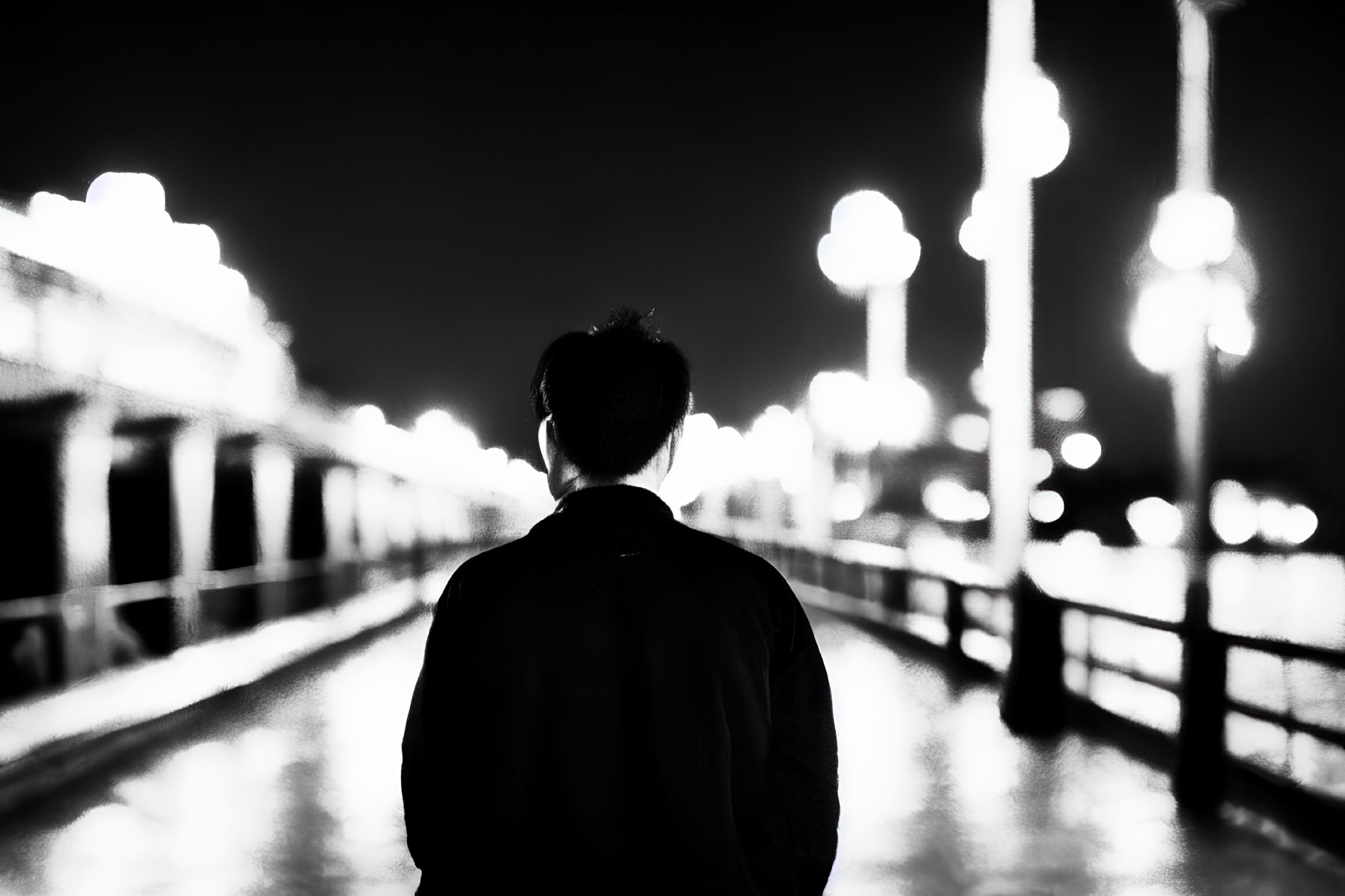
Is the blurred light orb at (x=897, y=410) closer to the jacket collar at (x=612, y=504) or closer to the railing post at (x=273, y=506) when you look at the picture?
the railing post at (x=273, y=506)

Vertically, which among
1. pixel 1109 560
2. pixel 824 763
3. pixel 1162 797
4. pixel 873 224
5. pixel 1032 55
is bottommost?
pixel 1109 560

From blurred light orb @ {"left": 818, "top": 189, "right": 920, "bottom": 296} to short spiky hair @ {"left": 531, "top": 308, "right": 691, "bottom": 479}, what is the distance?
30.3 feet

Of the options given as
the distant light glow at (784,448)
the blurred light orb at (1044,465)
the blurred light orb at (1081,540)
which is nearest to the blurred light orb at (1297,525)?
the blurred light orb at (1081,540)

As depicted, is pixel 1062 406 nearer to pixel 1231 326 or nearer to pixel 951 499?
pixel 951 499

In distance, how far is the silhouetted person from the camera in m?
1.68

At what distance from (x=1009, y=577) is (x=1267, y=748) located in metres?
3.76

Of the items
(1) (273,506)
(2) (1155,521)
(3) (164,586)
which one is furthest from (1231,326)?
(2) (1155,521)

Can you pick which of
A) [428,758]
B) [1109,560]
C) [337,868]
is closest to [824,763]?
[428,758]

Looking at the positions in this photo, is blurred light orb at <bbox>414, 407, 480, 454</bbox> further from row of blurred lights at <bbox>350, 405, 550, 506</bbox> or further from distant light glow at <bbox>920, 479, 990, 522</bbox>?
distant light glow at <bbox>920, 479, 990, 522</bbox>

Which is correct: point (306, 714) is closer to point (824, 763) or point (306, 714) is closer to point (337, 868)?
point (337, 868)

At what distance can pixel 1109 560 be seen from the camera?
6469 centimetres

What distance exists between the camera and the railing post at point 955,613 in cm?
1317

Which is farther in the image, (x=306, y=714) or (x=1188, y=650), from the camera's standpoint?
(x=306, y=714)

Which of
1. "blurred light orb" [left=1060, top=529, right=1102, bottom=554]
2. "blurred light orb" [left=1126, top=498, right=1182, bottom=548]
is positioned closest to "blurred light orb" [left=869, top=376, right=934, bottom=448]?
"blurred light orb" [left=1060, top=529, right=1102, bottom=554]
